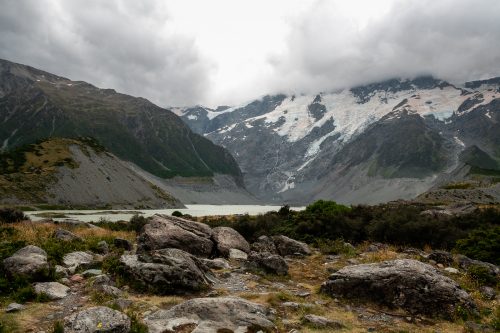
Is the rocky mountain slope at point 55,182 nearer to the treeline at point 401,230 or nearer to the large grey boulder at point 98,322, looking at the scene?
the treeline at point 401,230

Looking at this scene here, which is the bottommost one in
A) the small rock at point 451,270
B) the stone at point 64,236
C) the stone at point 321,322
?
the stone at point 321,322

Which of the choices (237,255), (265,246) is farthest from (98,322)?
(265,246)

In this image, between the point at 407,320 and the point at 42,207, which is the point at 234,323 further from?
the point at 42,207

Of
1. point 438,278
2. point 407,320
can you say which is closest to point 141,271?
point 407,320

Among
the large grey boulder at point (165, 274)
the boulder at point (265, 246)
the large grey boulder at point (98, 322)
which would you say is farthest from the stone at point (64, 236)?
the large grey boulder at point (98, 322)

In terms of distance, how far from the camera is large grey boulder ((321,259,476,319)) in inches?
642

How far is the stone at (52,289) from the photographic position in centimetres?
1597

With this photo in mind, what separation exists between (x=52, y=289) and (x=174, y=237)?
10191 mm

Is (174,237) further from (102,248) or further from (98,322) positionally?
(98,322)

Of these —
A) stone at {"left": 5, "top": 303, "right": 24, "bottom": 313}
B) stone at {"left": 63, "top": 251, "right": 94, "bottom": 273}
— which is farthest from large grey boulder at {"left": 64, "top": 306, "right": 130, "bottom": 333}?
stone at {"left": 63, "top": 251, "right": 94, "bottom": 273}

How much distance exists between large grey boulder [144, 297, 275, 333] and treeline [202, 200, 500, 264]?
21.2m

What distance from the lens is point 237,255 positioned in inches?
1107

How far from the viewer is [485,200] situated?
167 meters

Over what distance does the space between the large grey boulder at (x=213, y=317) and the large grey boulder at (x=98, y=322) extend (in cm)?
105
